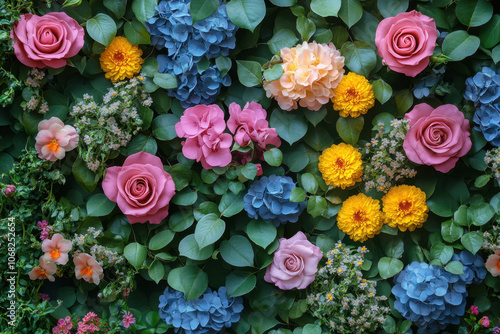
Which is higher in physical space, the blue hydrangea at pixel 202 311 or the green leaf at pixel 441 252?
the green leaf at pixel 441 252

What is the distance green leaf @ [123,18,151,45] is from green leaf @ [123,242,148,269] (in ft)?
1.96

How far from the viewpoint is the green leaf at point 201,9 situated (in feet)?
4.17

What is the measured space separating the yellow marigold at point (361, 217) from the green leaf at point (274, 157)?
233 millimetres

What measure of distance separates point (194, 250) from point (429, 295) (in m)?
0.67

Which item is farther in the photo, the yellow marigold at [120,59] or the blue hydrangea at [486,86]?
the yellow marigold at [120,59]

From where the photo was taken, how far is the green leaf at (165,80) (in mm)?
1361

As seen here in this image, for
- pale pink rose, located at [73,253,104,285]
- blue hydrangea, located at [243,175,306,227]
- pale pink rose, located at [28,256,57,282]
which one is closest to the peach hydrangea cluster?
blue hydrangea, located at [243,175,306,227]

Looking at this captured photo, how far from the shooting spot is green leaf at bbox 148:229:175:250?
140 cm

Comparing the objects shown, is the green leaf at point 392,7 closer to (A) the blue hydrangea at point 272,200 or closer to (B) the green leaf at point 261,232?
(A) the blue hydrangea at point 272,200

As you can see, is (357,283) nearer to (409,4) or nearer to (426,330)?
(426,330)

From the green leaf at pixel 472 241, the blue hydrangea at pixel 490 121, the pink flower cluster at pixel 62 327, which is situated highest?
the blue hydrangea at pixel 490 121

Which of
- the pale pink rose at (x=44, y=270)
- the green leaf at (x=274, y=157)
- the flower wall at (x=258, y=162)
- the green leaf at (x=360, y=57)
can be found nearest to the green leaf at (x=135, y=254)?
the flower wall at (x=258, y=162)

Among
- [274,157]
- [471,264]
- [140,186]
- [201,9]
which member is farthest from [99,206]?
[471,264]

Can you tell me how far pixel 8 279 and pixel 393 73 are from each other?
1.27 m
